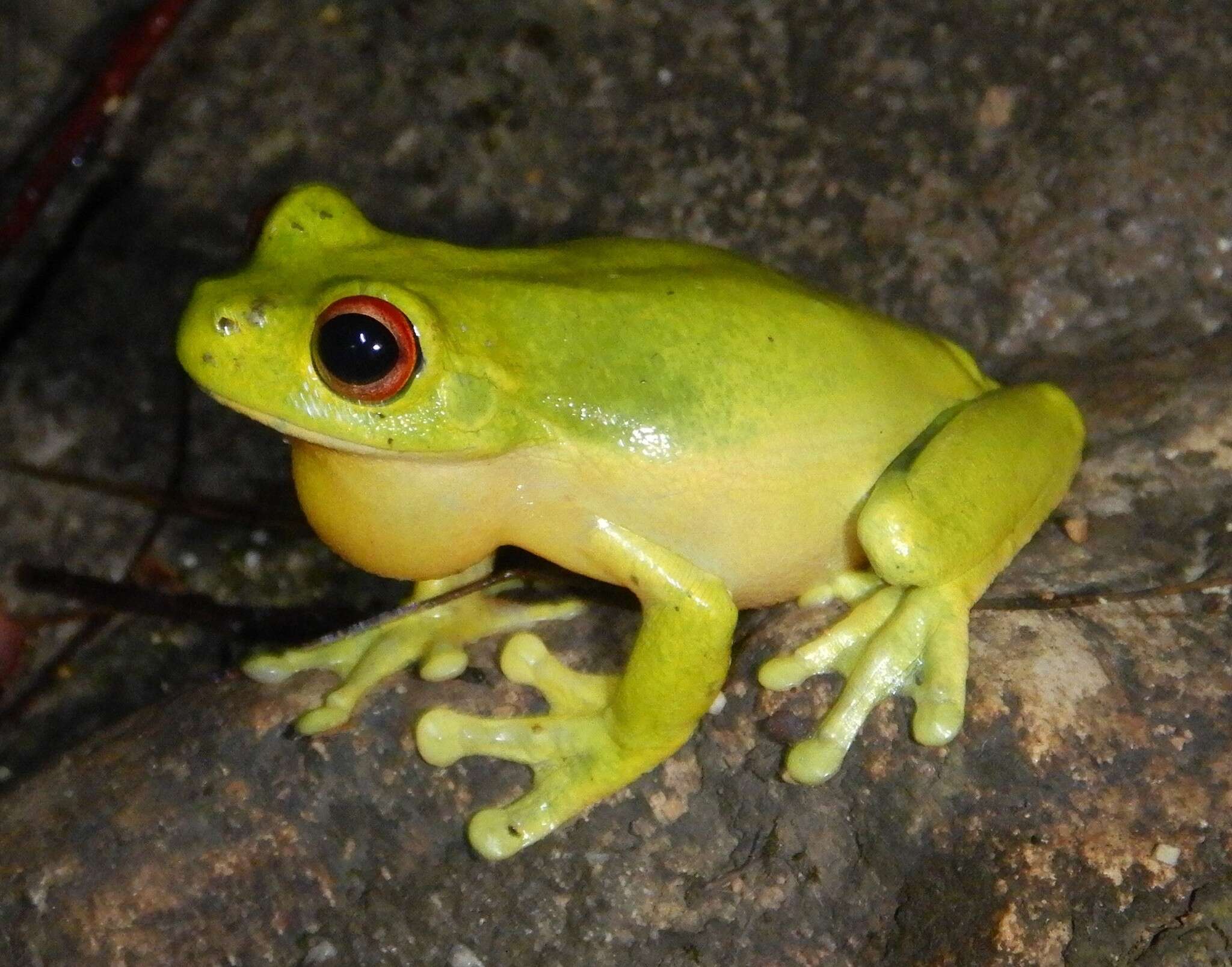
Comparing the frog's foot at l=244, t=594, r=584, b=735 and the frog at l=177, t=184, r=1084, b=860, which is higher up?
the frog at l=177, t=184, r=1084, b=860

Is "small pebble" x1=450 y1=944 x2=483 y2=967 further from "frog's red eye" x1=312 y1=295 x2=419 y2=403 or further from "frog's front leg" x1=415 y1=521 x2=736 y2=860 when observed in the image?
"frog's red eye" x1=312 y1=295 x2=419 y2=403

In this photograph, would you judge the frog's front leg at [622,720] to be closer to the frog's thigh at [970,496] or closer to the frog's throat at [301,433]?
the frog's thigh at [970,496]

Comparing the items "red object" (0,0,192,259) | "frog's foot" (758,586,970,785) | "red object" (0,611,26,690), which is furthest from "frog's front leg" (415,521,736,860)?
"red object" (0,0,192,259)

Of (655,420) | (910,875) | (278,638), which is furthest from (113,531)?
(910,875)

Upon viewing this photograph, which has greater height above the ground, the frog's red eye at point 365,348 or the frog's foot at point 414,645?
the frog's red eye at point 365,348

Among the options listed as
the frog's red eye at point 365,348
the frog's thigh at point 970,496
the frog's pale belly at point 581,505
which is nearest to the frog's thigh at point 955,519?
the frog's thigh at point 970,496

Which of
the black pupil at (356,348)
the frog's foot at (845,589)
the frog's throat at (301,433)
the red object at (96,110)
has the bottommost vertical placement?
the red object at (96,110)
